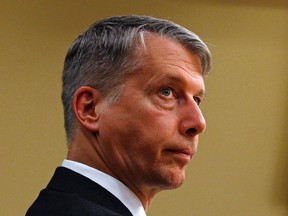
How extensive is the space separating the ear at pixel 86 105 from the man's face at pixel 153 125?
2cm

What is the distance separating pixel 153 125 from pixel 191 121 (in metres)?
0.06

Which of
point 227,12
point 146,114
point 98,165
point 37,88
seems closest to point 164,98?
point 146,114

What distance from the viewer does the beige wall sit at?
222cm

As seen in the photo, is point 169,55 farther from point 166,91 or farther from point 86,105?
point 86,105

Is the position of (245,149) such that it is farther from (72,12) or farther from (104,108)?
(104,108)

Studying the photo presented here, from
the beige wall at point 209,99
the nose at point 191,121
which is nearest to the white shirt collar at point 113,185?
the nose at point 191,121

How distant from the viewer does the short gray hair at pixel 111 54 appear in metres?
1.03

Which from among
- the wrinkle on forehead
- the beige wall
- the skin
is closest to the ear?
the skin

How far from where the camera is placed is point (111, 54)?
1044 millimetres

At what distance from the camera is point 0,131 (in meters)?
2.20

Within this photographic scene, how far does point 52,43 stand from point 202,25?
59 cm

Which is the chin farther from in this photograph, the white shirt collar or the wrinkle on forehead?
the wrinkle on forehead

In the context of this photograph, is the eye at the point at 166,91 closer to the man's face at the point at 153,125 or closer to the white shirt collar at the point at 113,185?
the man's face at the point at 153,125

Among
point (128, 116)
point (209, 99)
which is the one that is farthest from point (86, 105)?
point (209, 99)
